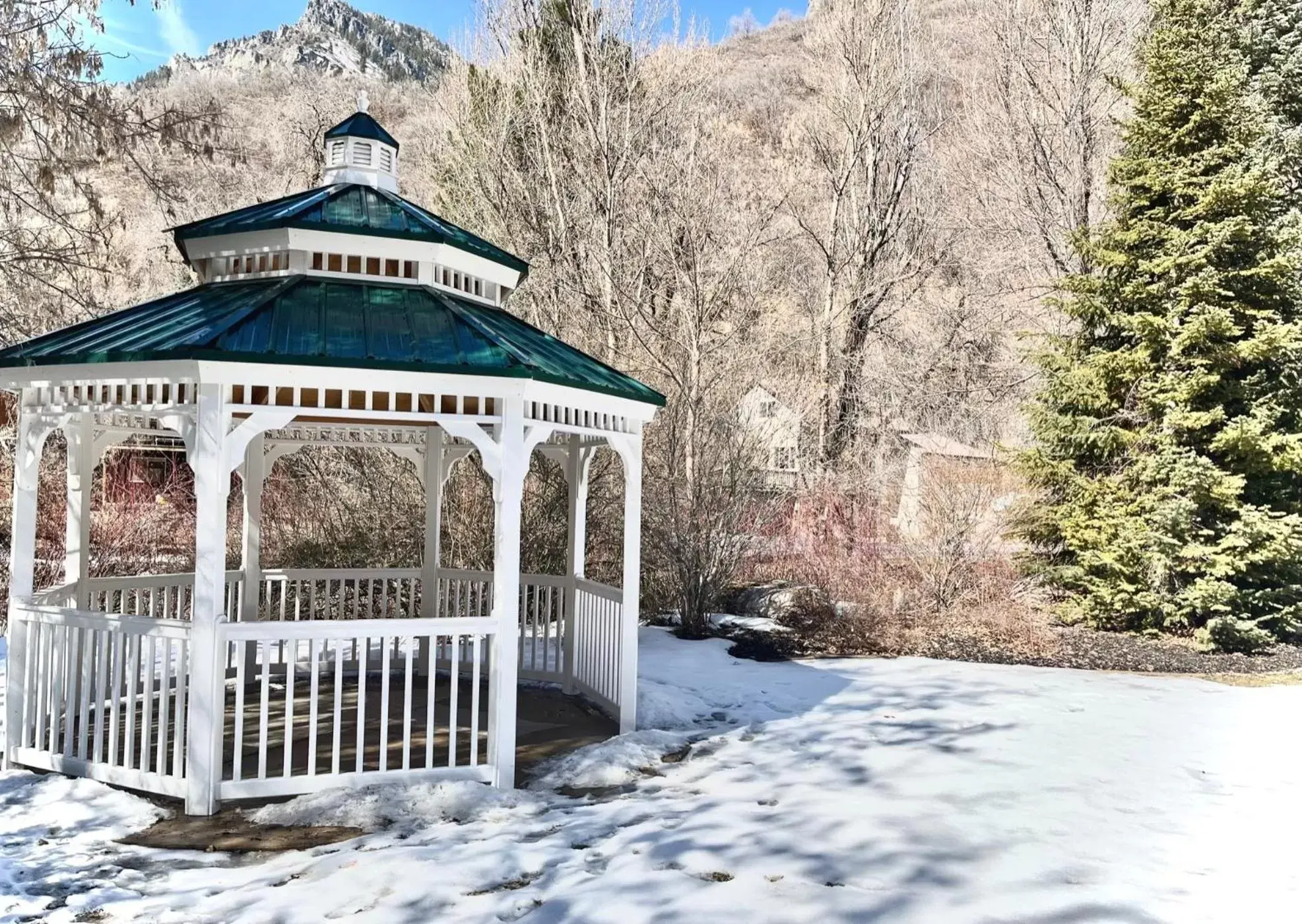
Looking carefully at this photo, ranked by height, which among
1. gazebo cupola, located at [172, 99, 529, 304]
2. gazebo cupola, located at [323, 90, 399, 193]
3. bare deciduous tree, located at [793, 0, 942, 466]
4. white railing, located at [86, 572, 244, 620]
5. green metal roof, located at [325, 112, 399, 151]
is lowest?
white railing, located at [86, 572, 244, 620]

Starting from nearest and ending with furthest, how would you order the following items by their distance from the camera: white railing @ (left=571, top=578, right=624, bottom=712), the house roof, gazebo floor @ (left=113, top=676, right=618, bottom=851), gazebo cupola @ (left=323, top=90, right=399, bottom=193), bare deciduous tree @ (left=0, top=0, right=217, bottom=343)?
gazebo floor @ (left=113, top=676, right=618, bottom=851) → white railing @ (left=571, top=578, right=624, bottom=712) → gazebo cupola @ (left=323, top=90, right=399, bottom=193) → bare deciduous tree @ (left=0, top=0, right=217, bottom=343) → the house roof

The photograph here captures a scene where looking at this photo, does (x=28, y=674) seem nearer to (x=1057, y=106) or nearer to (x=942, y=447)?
(x=942, y=447)

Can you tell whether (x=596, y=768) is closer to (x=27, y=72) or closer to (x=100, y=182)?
(x=27, y=72)

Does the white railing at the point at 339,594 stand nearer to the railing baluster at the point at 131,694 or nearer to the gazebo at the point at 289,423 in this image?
the gazebo at the point at 289,423

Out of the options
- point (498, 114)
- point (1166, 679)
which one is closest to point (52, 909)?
point (1166, 679)

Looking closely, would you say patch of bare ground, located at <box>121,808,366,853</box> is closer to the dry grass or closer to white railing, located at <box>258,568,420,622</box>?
white railing, located at <box>258,568,420,622</box>

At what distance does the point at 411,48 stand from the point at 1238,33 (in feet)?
222

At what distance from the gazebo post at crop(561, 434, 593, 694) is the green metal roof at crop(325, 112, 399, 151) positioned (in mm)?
2857

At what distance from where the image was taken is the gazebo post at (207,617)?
5.06 metres

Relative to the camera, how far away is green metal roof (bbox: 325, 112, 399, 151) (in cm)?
716

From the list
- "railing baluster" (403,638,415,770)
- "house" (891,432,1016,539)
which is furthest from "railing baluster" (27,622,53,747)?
"house" (891,432,1016,539)

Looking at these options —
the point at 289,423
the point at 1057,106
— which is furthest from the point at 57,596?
the point at 1057,106

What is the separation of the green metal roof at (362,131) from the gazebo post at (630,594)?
3178 mm

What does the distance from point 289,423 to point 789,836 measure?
4023 mm
